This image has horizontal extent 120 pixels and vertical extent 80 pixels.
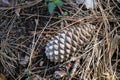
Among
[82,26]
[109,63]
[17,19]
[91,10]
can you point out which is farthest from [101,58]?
[17,19]

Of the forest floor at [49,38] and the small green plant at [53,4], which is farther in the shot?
the small green plant at [53,4]

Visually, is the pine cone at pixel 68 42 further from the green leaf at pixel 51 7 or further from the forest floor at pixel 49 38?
the green leaf at pixel 51 7

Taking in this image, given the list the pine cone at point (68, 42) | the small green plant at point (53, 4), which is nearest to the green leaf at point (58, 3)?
the small green plant at point (53, 4)

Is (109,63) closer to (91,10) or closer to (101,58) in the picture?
(101,58)

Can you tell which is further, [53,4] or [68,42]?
[53,4]

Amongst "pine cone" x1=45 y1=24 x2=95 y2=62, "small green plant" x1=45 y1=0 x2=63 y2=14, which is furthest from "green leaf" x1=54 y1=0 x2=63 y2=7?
"pine cone" x1=45 y1=24 x2=95 y2=62

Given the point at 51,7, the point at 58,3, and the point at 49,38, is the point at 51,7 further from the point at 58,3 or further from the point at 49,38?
the point at 49,38

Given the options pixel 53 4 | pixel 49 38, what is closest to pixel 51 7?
pixel 53 4

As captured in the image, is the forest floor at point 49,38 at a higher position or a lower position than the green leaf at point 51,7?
lower

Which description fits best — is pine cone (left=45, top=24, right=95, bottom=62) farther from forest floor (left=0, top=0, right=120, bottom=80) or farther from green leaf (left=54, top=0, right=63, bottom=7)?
A: green leaf (left=54, top=0, right=63, bottom=7)
